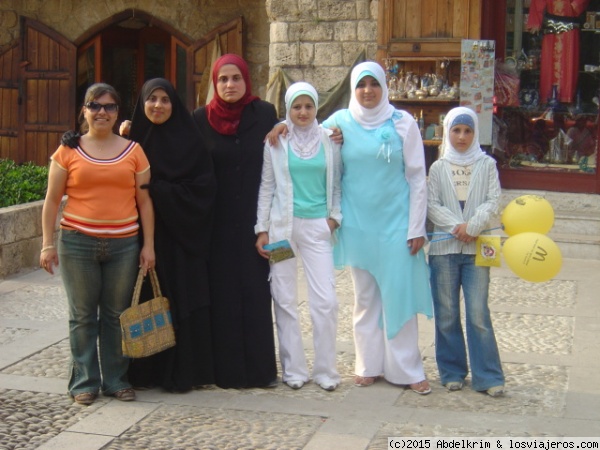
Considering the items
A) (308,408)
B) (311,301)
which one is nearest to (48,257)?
(311,301)

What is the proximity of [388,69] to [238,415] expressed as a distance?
5.75 m

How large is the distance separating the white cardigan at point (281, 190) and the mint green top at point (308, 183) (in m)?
0.03

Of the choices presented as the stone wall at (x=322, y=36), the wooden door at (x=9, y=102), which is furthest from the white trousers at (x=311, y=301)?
the wooden door at (x=9, y=102)

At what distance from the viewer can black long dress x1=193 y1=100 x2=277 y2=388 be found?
5504 mm

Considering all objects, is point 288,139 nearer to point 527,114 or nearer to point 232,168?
point 232,168

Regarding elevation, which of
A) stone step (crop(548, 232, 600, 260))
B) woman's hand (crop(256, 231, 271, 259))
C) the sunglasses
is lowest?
stone step (crop(548, 232, 600, 260))

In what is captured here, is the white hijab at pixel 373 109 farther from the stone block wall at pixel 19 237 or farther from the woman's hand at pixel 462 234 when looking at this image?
the stone block wall at pixel 19 237

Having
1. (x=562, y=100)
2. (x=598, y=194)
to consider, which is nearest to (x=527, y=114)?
(x=562, y=100)

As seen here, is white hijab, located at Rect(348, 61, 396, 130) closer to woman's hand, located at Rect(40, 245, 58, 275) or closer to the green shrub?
woman's hand, located at Rect(40, 245, 58, 275)

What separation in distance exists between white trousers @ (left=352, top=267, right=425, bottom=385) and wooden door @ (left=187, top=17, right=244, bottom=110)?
302 inches

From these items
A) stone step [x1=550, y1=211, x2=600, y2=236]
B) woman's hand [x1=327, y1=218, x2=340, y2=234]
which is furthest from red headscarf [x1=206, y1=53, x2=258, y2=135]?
stone step [x1=550, y1=211, x2=600, y2=236]

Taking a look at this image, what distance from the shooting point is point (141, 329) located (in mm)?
5219

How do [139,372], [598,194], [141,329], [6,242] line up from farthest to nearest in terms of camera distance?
[598,194], [6,242], [139,372], [141,329]

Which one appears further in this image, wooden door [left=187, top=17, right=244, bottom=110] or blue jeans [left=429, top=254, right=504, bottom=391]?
wooden door [left=187, top=17, right=244, bottom=110]
